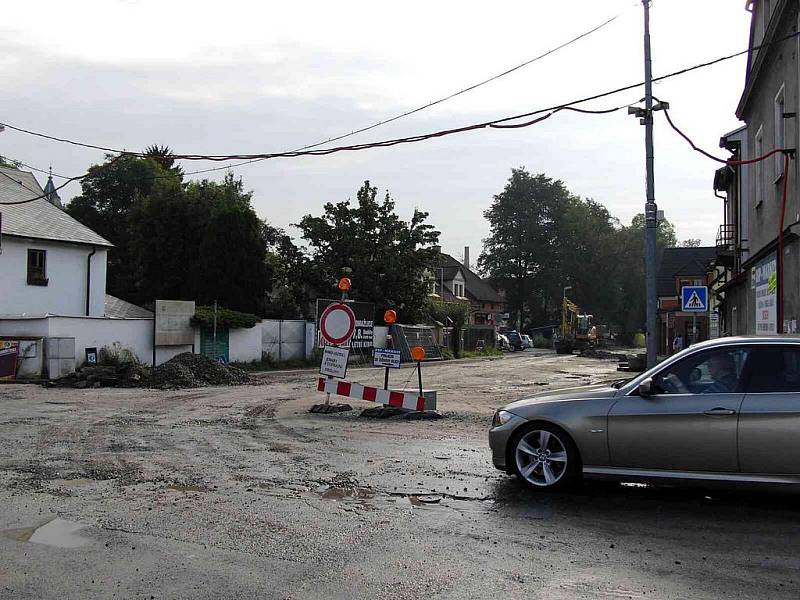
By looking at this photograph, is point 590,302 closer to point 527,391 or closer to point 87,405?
point 527,391

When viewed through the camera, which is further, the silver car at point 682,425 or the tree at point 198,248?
the tree at point 198,248

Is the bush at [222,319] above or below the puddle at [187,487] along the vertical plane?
above

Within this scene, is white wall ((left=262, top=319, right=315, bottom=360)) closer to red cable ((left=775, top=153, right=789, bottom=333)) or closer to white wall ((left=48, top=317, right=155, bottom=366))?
white wall ((left=48, top=317, right=155, bottom=366))

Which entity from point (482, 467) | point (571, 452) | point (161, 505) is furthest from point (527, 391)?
point (161, 505)

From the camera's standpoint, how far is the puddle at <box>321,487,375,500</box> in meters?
7.63

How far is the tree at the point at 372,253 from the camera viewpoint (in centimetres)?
4566

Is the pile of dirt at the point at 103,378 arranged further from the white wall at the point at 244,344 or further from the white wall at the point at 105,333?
the white wall at the point at 244,344

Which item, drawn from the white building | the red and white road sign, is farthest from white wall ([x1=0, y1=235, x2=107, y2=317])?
the red and white road sign

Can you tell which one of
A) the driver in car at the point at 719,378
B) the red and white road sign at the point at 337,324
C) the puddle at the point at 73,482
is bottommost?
the puddle at the point at 73,482

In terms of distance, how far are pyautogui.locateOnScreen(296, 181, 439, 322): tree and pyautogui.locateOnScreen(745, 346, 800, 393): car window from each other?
38031mm

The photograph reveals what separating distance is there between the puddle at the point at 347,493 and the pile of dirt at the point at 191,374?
1529 cm

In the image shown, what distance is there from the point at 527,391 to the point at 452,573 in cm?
1691

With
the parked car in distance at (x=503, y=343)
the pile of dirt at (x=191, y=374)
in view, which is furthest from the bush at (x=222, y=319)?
the parked car in distance at (x=503, y=343)

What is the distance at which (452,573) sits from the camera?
5281mm
